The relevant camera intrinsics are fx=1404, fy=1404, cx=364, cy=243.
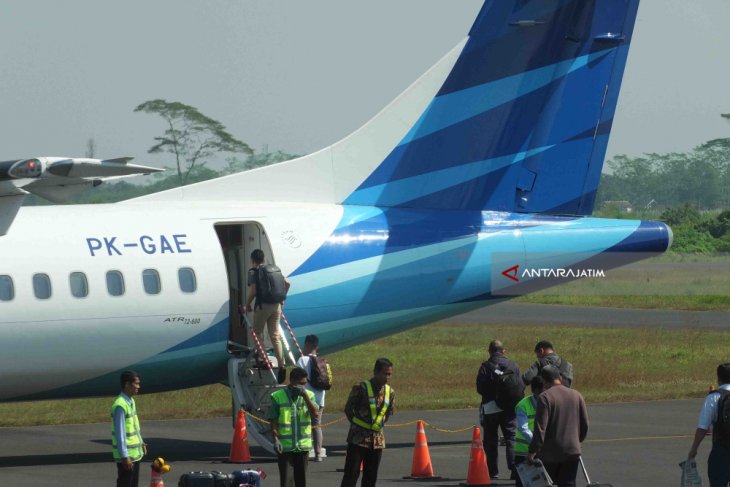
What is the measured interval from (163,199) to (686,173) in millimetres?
122719

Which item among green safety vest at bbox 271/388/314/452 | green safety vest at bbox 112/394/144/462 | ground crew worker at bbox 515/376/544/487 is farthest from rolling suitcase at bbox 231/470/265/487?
ground crew worker at bbox 515/376/544/487

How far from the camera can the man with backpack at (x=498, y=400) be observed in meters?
17.3

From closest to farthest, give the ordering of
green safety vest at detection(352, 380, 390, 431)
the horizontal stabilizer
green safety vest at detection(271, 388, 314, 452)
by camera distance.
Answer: green safety vest at detection(271, 388, 314, 452) → green safety vest at detection(352, 380, 390, 431) → the horizontal stabilizer

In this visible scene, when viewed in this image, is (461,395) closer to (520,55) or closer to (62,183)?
(520,55)

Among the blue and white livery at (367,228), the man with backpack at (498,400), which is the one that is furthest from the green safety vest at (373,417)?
the blue and white livery at (367,228)

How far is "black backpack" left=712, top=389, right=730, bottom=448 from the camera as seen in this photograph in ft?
45.1

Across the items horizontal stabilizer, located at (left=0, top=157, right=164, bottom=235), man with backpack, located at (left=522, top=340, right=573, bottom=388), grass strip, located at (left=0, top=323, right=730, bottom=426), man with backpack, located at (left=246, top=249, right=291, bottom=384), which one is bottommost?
grass strip, located at (left=0, top=323, right=730, bottom=426)

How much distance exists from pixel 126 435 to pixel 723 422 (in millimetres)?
5958

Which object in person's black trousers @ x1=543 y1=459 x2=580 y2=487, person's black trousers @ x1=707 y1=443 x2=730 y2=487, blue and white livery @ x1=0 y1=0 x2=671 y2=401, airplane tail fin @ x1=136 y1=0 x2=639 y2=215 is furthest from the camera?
airplane tail fin @ x1=136 y1=0 x2=639 y2=215

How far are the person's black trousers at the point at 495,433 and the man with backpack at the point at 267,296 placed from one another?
129 inches

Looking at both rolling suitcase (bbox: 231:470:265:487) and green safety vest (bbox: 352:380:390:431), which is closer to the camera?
rolling suitcase (bbox: 231:470:265:487)

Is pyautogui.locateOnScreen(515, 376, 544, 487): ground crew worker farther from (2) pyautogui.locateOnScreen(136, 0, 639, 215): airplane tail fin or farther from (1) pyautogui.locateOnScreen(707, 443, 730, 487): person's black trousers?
(2) pyautogui.locateOnScreen(136, 0, 639, 215): airplane tail fin

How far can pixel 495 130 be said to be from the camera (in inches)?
836

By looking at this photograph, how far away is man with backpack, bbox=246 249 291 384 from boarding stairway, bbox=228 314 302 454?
4.4 inches
